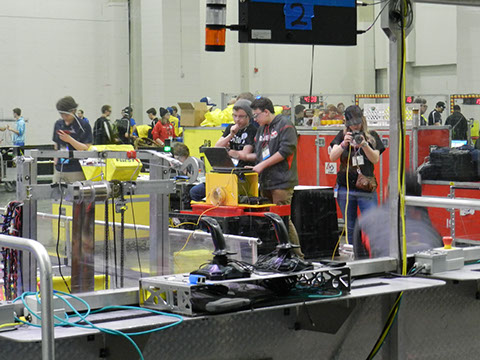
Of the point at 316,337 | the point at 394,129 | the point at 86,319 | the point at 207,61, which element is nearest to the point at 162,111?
the point at 207,61

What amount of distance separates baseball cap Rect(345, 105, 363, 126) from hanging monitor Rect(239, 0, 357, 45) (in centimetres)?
163

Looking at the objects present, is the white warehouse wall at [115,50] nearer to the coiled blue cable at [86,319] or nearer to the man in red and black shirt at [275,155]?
the man in red and black shirt at [275,155]

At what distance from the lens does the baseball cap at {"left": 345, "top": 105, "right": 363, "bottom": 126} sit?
624 centimetres

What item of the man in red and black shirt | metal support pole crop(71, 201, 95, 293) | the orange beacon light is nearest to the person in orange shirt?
the man in red and black shirt

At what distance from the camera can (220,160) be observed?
6.83 meters

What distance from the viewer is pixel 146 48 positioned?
18.5 feet

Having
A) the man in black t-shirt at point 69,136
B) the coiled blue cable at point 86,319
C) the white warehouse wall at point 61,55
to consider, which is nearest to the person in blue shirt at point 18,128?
the white warehouse wall at point 61,55

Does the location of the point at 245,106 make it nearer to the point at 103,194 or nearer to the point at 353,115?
the point at 353,115

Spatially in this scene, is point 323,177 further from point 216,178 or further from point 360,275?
point 360,275

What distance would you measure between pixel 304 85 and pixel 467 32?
4.98ft

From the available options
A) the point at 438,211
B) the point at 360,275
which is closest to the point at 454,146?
the point at 438,211

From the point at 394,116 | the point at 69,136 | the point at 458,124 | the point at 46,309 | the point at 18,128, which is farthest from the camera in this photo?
the point at 458,124

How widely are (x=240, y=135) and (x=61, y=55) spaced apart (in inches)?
70.8

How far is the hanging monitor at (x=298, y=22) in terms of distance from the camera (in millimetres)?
4309
